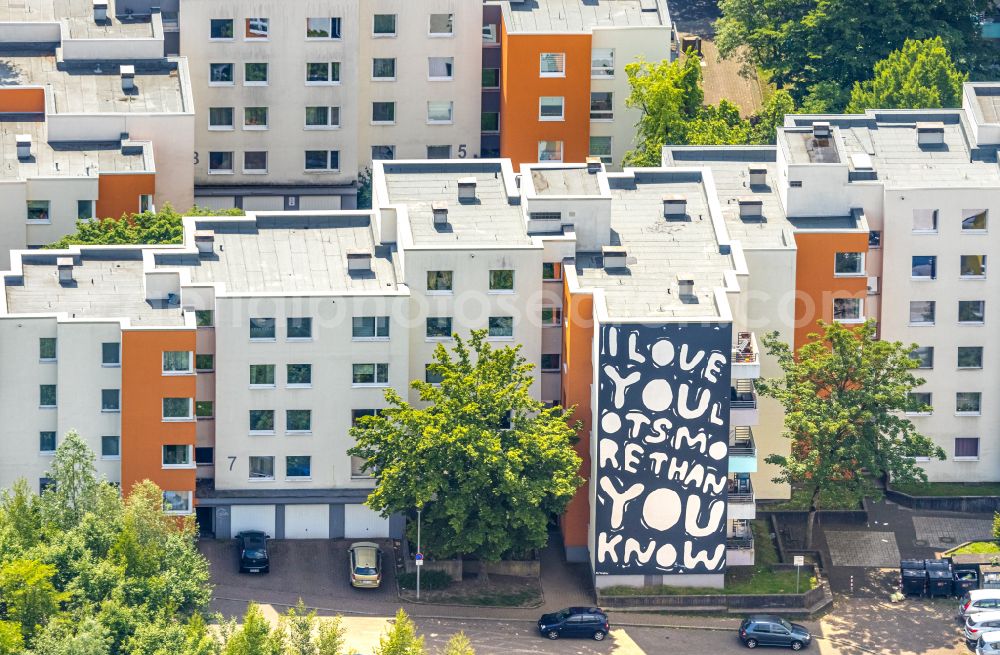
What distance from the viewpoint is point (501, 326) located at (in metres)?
189

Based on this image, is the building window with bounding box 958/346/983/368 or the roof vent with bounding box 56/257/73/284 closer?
the roof vent with bounding box 56/257/73/284

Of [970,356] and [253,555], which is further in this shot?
[970,356]

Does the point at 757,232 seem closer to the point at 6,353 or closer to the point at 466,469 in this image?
the point at 466,469

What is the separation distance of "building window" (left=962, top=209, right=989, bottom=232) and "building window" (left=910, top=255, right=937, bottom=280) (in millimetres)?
2636

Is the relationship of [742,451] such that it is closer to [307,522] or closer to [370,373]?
[370,373]

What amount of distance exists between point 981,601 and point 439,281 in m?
34.0

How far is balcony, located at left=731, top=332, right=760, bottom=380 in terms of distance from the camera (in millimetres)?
186125

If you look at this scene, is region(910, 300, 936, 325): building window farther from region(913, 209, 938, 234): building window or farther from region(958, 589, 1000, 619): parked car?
region(958, 589, 1000, 619): parked car

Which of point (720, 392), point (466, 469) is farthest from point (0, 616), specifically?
point (720, 392)

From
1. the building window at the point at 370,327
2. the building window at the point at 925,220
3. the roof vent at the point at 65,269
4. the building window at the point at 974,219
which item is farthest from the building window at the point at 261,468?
the building window at the point at 974,219

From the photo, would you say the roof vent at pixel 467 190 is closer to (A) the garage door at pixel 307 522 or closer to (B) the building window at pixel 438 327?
(B) the building window at pixel 438 327

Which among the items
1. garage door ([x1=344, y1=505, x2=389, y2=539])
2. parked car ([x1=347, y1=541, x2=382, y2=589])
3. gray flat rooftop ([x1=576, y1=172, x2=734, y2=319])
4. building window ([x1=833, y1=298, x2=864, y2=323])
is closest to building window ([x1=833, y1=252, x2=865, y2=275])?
building window ([x1=833, y1=298, x2=864, y2=323])

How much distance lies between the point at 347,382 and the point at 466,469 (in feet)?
30.9

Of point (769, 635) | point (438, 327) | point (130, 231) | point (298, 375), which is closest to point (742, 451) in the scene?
point (769, 635)
